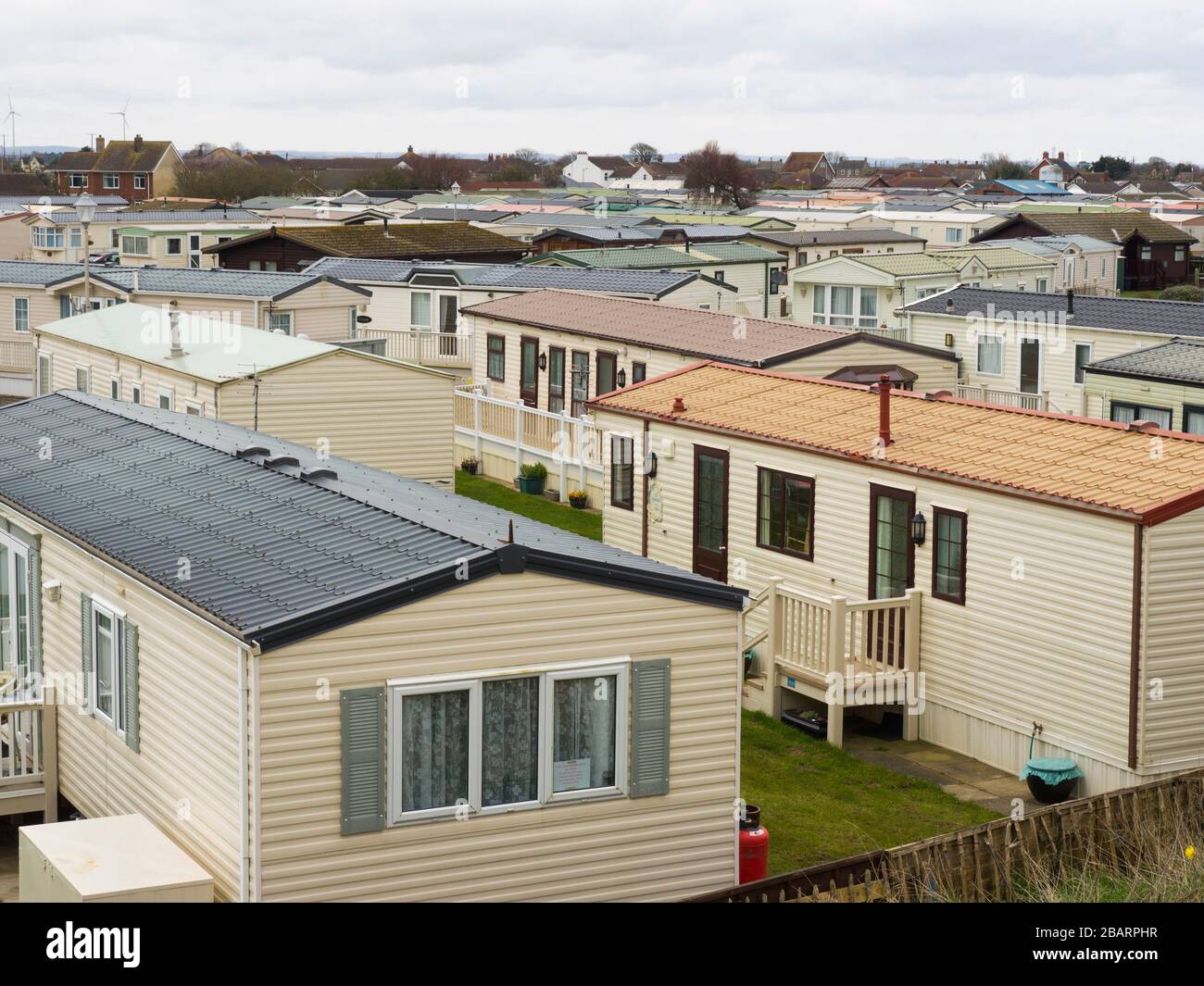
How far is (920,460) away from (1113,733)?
3.67 m

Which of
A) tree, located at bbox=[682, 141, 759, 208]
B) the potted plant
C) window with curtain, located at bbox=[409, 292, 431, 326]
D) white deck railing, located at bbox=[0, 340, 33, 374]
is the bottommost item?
the potted plant

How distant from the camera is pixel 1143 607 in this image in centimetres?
1538

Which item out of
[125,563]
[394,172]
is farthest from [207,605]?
[394,172]

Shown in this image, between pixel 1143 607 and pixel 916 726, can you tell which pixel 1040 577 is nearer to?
pixel 1143 607

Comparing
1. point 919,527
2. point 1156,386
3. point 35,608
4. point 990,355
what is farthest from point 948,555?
point 990,355

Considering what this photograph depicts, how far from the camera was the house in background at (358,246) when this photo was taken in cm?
5534

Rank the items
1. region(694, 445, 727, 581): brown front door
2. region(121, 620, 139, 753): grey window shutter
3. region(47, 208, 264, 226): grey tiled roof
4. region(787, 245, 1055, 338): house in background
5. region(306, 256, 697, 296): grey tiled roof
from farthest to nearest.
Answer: region(47, 208, 264, 226): grey tiled roof
region(787, 245, 1055, 338): house in background
region(306, 256, 697, 296): grey tiled roof
region(694, 445, 727, 581): brown front door
region(121, 620, 139, 753): grey window shutter

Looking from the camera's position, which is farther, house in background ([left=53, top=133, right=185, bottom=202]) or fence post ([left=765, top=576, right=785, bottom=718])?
house in background ([left=53, top=133, right=185, bottom=202])

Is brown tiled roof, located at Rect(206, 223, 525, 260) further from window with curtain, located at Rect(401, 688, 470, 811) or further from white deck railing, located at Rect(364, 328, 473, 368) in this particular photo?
window with curtain, located at Rect(401, 688, 470, 811)

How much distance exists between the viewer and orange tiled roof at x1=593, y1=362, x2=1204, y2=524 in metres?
16.0

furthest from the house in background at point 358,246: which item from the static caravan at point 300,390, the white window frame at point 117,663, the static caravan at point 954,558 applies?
the white window frame at point 117,663

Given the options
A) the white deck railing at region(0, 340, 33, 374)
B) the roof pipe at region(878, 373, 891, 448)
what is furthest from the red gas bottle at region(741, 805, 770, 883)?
the white deck railing at region(0, 340, 33, 374)

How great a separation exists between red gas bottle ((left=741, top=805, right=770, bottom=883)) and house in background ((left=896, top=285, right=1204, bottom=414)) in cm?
2298

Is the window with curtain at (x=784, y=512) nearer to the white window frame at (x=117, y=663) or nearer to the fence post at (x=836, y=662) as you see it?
the fence post at (x=836, y=662)
